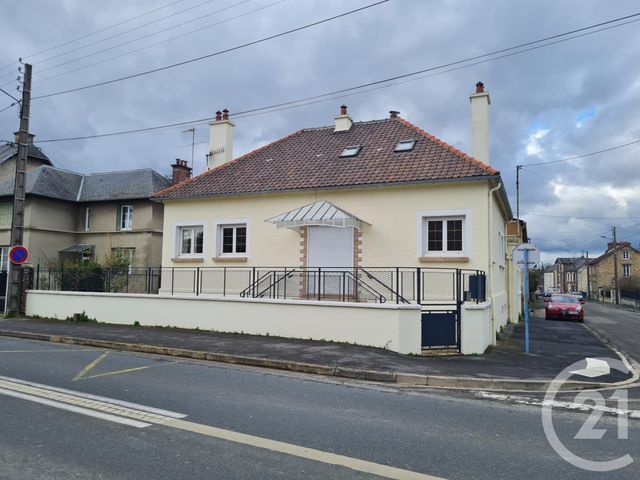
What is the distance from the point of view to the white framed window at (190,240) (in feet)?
59.0

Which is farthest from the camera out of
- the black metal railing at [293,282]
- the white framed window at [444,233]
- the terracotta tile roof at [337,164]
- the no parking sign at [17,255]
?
the no parking sign at [17,255]

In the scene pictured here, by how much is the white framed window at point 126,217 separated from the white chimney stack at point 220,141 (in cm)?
1075

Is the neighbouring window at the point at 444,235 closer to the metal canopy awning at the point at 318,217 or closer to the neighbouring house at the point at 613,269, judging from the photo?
the metal canopy awning at the point at 318,217

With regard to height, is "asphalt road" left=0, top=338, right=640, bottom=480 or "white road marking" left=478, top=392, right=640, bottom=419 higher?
"asphalt road" left=0, top=338, right=640, bottom=480

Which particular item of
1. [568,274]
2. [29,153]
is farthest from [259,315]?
[568,274]

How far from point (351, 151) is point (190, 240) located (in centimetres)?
681

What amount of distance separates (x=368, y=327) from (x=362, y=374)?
2.65 metres

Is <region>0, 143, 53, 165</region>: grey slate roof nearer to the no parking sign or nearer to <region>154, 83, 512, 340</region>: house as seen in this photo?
the no parking sign

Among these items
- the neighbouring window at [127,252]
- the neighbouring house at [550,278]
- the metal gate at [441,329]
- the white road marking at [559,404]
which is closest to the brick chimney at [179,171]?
the neighbouring window at [127,252]

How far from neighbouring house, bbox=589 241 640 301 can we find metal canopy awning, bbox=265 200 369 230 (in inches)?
2782

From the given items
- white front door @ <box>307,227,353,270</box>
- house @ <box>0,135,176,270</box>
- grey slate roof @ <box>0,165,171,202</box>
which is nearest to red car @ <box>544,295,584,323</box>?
white front door @ <box>307,227,353,270</box>

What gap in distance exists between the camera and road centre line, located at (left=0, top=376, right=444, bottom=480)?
14.4 ft

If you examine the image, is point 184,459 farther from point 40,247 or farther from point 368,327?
point 40,247

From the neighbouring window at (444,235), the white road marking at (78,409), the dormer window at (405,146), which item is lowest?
the white road marking at (78,409)
